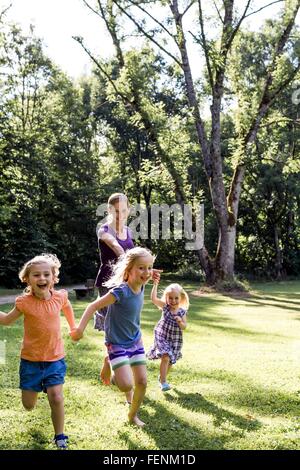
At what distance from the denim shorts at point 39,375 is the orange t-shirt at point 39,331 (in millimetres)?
47

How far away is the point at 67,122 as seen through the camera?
97.5ft

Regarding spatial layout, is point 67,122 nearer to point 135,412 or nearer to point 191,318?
point 191,318

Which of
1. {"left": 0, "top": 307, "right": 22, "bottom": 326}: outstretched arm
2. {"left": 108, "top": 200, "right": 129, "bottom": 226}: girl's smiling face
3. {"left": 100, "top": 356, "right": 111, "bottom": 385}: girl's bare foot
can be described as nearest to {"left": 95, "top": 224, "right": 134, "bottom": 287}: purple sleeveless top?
{"left": 108, "top": 200, "right": 129, "bottom": 226}: girl's smiling face

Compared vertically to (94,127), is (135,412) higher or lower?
lower

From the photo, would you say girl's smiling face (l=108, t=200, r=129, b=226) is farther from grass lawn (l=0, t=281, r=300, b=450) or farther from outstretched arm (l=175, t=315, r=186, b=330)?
grass lawn (l=0, t=281, r=300, b=450)

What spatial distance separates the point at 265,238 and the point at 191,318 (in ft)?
64.3

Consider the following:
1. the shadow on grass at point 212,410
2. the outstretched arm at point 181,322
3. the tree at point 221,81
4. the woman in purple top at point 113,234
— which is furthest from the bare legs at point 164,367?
the tree at point 221,81

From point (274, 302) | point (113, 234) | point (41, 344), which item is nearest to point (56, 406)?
point (41, 344)

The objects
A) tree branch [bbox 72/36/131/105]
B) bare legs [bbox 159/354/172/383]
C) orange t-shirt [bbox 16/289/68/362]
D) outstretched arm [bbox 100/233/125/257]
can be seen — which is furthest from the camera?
tree branch [bbox 72/36/131/105]

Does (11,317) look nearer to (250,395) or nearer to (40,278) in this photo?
(40,278)

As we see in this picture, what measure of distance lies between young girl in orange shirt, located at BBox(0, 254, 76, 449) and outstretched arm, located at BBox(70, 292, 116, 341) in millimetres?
160

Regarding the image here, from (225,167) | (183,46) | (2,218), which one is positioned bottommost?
(2,218)

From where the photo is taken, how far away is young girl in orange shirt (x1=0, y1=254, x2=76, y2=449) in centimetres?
387
